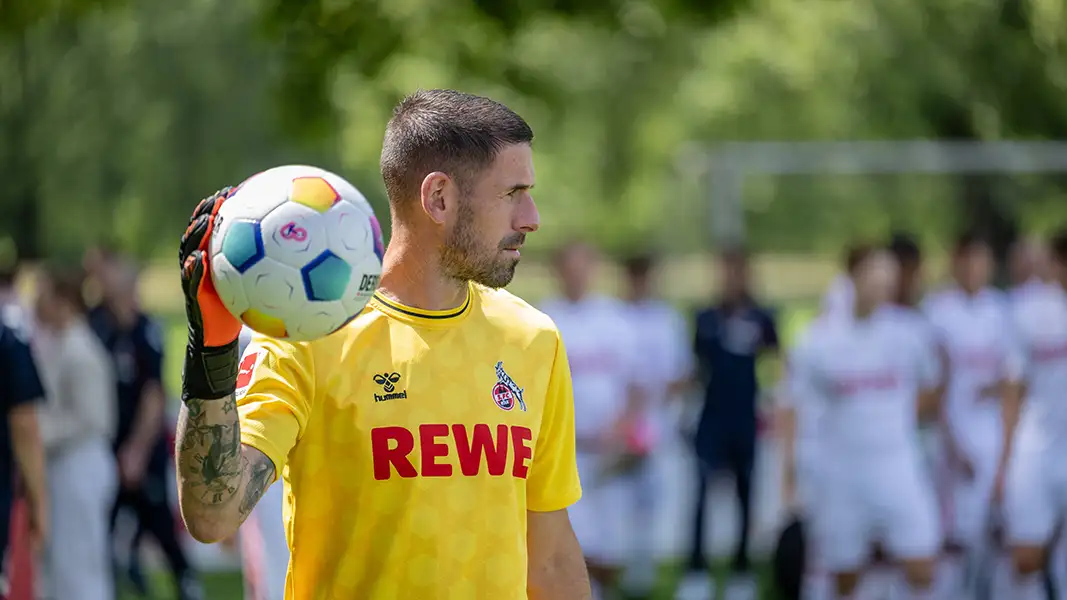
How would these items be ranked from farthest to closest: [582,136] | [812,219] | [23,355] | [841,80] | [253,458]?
[582,136] < [841,80] < [812,219] < [23,355] < [253,458]

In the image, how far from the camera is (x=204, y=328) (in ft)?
8.29

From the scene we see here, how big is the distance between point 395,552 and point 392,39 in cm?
686

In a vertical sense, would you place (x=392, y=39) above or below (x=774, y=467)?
above

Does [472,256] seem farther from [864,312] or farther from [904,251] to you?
[904,251]

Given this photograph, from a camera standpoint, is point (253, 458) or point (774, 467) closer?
point (253, 458)

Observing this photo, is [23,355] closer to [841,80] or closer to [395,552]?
[395,552]

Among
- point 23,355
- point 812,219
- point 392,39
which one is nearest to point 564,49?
point 812,219

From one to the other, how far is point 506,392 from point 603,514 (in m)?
6.94

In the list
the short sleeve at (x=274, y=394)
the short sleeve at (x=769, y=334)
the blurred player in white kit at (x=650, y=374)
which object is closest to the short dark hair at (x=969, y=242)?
the short sleeve at (x=769, y=334)

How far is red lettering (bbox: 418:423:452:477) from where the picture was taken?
9.64 feet

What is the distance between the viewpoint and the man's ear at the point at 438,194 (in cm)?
304

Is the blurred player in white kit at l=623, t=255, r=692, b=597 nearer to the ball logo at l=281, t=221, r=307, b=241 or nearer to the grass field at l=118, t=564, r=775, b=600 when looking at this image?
the grass field at l=118, t=564, r=775, b=600

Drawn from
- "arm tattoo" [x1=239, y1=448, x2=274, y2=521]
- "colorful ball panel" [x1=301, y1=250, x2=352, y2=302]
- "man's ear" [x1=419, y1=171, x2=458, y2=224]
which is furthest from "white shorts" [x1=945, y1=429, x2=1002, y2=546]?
"colorful ball panel" [x1=301, y1=250, x2=352, y2=302]

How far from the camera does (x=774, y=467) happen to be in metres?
13.3
